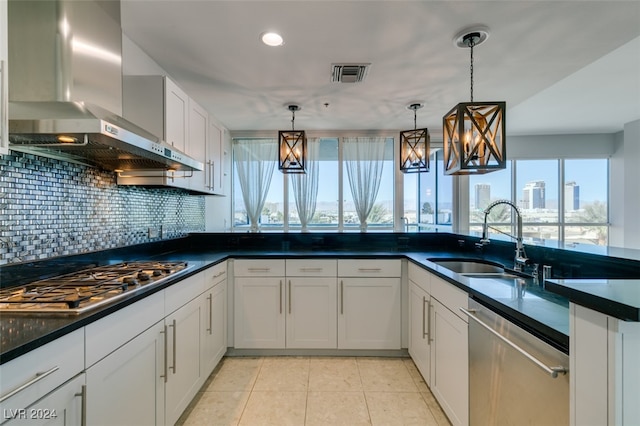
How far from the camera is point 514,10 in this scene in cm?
169

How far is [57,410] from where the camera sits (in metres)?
0.93

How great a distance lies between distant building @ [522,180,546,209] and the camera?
A: 546 cm

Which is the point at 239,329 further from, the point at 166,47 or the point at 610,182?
the point at 610,182

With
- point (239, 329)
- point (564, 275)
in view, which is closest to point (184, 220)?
point (239, 329)

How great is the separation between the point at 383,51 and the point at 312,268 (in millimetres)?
1901

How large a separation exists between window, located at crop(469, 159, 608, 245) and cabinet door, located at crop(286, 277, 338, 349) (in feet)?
12.8

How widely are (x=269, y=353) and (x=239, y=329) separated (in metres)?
0.37

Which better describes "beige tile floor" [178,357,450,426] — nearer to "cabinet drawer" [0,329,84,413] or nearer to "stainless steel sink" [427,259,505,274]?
"stainless steel sink" [427,259,505,274]

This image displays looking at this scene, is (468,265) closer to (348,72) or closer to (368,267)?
(368,267)

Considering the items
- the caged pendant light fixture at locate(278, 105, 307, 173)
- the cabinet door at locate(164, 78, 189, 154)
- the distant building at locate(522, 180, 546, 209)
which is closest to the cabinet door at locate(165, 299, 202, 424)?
the cabinet door at locate(164, 78, 189, 154)

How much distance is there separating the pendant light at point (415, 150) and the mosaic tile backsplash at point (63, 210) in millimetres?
2536

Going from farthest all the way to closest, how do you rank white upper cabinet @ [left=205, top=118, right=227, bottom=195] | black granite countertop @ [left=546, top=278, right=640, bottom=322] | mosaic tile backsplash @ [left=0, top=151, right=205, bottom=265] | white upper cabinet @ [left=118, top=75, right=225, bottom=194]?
1. white upper cabinet @ [left=205, top=118, right=227, bottom=195]
2. white upper cabinet @ [left=118, top=75, right=225, bottom=194]
3. mosaic tile backsplash @ [left=0, top=151, right=205, bottom=265]
4. black granite countertop @ [left=546, top=278, right=640, bottom=322]

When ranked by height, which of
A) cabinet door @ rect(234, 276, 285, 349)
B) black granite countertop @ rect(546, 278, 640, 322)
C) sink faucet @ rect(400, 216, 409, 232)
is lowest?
cabinet door @ rect(234, 276, 285, 349)

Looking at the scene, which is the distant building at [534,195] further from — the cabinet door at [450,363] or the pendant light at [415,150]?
the cabinet door at [450,363]
